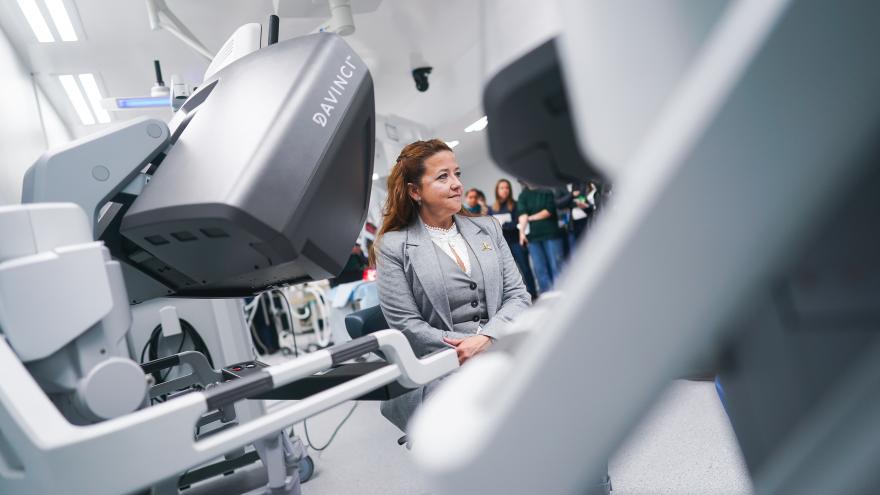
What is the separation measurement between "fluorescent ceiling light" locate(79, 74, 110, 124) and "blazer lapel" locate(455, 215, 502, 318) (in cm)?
538

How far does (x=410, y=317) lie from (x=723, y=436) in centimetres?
113

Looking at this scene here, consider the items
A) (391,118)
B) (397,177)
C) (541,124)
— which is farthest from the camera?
(391,118)

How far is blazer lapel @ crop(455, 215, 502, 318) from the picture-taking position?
4.88 feet

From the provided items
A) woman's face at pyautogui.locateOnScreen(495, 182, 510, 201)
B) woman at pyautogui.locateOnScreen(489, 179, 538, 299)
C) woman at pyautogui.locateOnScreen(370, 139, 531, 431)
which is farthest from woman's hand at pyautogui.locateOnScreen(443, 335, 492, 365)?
woman's face at pyautogui.locateOnScreen(495, 182, 510, 201)

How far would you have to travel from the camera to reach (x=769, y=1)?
0.22 m

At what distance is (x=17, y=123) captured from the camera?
4.09m

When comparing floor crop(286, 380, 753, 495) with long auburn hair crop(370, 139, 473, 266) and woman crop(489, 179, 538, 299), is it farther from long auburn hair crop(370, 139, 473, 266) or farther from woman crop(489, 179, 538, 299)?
woman crop(489, 179, 538, 299)

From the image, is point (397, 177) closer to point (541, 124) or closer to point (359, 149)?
point (359, 149)

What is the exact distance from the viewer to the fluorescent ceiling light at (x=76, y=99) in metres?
5.60

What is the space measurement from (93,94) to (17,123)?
7.65 ft

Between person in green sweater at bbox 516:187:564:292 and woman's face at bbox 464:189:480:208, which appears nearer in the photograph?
person in green sweater at bbox 516:187:564:292

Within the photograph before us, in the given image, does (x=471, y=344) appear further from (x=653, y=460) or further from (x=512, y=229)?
(x=512, y=229)

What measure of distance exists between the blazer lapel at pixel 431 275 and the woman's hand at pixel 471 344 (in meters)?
0.10

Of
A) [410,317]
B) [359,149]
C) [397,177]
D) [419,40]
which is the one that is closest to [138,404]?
[359,149]
